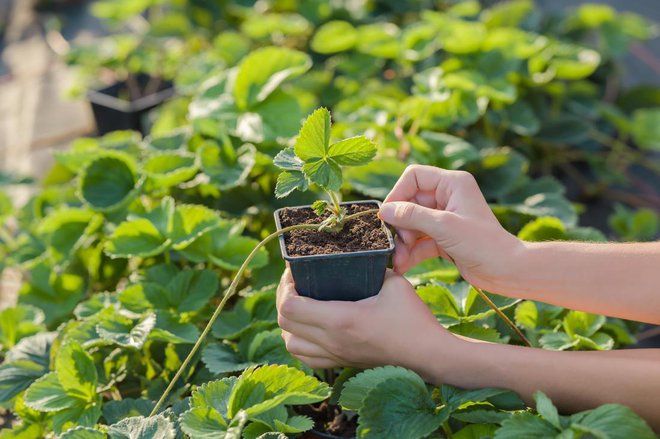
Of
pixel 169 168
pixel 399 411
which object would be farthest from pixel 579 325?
pixel 169 168

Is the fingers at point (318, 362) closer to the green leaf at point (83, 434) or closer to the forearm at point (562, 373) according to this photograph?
the forearm at point (562, 373)

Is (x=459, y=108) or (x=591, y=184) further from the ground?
(x=459, y=108)

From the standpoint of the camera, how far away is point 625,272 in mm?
1023

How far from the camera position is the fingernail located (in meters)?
1.00

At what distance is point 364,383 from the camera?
0.98m

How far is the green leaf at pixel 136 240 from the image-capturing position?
1299 millimetres

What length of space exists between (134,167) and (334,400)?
693 mm

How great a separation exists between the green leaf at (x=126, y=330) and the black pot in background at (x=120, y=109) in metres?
1.62

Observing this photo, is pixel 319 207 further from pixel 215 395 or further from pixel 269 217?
pixel 269 217

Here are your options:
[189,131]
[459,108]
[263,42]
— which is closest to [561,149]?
[459,108]

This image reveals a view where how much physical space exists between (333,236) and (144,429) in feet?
1.10

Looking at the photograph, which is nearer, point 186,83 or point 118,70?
point 186,83

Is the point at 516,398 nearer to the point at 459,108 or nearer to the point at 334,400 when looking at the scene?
the point at 334,400

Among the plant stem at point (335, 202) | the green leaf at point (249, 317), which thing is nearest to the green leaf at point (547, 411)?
the plant stem at point (335, 202)
